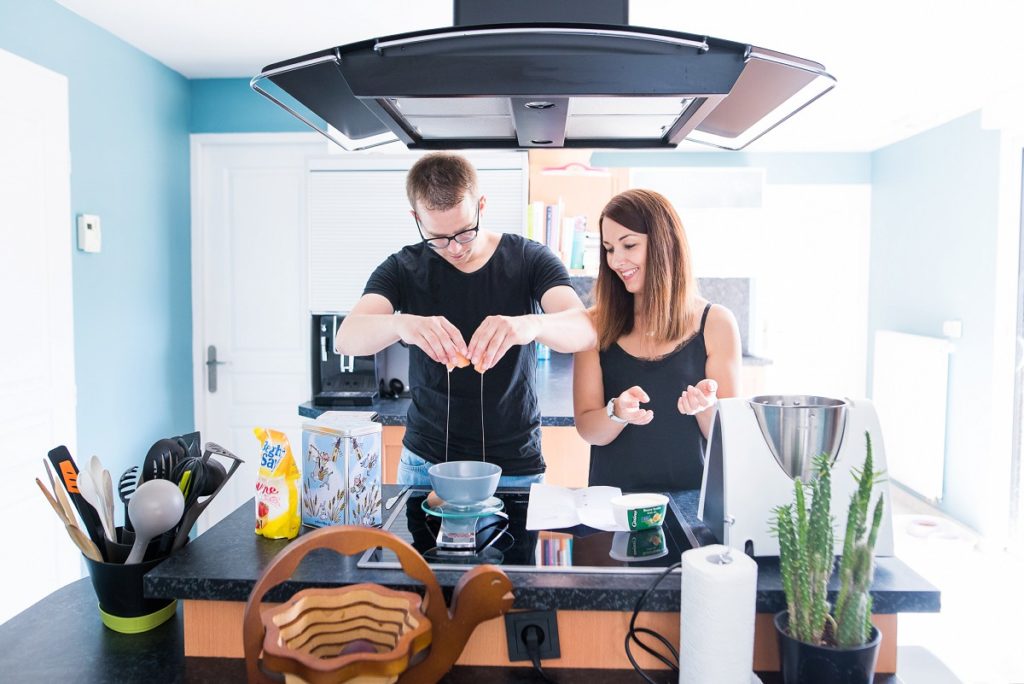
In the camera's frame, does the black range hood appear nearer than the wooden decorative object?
No

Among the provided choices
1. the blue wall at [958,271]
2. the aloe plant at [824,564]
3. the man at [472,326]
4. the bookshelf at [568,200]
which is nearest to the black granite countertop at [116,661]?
the aloe plant at [824,564]

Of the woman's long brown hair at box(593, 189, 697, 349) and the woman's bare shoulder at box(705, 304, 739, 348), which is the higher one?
the woman's long brown hair at box(593, 189, 697, 349)

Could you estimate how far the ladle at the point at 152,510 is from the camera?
3.86ft

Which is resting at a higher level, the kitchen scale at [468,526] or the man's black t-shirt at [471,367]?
the man's black t-shirt at [471,367]

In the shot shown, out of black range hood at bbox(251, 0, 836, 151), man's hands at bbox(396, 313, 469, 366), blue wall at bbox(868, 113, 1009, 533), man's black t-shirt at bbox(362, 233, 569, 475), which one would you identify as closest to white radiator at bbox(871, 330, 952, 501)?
blue wall at bbox(868, 113, 1009, 533)

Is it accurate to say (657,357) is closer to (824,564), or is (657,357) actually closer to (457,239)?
(457,239)

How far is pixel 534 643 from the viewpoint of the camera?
1.11 metres

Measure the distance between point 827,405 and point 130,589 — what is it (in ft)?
3.94

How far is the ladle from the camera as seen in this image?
1.18 m

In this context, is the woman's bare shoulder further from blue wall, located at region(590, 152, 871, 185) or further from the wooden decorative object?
blue wall, located at region(590, 152, 871, 185)

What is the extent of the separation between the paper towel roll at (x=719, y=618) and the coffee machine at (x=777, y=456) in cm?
22

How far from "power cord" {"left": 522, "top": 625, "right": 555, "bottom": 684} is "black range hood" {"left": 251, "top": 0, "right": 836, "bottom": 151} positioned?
33.4 inches

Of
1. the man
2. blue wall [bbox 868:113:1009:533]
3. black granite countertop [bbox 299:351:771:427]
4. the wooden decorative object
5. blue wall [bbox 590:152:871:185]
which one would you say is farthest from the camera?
blue wall [bbox 590:152:871:185]

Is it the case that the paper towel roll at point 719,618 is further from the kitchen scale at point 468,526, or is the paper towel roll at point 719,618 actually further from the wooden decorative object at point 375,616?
the kitchen scale at point 468,526
